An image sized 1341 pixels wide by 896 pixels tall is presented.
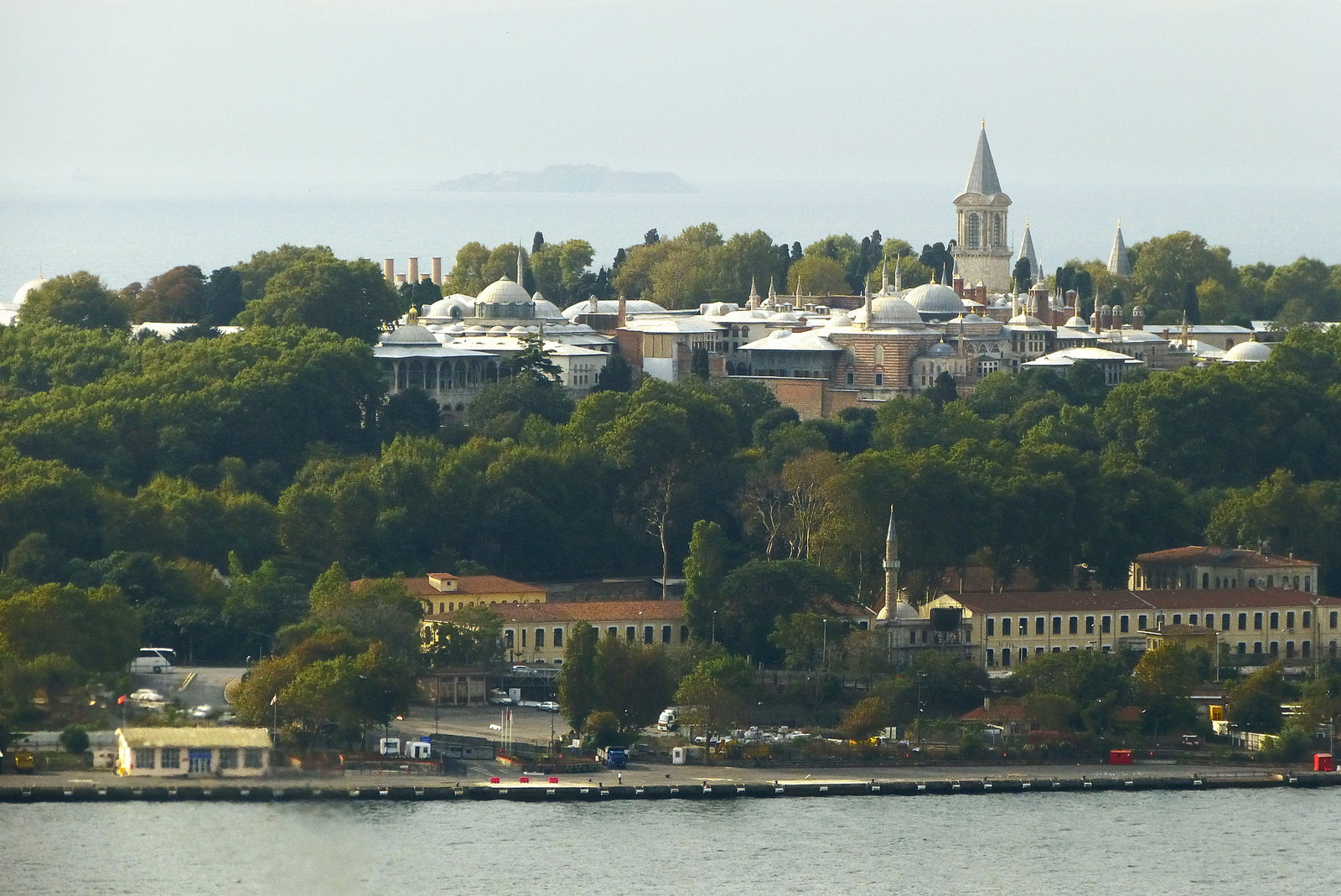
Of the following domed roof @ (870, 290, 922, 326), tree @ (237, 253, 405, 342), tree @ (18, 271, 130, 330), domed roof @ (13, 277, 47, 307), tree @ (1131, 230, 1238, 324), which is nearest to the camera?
tree @ (237, 253, 405, 342)

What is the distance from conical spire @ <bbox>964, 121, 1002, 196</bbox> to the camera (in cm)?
8512

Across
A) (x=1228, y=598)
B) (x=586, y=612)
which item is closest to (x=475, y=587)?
(x=586, y=612)

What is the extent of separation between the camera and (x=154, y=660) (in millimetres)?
45156

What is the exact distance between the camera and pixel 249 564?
51.2m

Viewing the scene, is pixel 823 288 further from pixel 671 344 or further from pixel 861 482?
pixel 861 482

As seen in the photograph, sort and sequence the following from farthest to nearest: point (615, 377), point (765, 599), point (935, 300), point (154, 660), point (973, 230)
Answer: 1. point (973, 230)
2. point (935, 300)
3. point (615, 377)
4. point (765, 599)
5. point (154, 660)

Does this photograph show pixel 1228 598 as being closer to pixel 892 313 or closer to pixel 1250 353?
pixel 892 313

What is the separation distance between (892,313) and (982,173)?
52.2 ft

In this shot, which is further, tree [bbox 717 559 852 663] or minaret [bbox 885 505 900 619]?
minaret [bbox 885 505 900 619]

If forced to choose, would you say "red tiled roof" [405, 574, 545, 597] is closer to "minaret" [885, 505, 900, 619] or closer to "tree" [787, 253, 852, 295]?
"minaret" [885, 505, 900, 619]

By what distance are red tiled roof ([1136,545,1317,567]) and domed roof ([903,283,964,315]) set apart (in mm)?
20833

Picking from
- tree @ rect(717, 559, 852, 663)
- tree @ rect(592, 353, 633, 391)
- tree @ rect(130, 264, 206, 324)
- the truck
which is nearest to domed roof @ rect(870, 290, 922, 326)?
tree @ rect(592, 353, 633, 391)

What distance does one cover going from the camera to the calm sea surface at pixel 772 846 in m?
36.8

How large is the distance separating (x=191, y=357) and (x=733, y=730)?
18.9 metres
